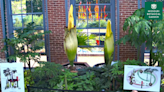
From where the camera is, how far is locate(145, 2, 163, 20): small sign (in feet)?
9.14

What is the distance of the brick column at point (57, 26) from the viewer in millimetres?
4531

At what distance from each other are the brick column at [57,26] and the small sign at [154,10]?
7.26 feet

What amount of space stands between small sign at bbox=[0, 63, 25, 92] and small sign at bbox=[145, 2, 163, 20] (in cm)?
198

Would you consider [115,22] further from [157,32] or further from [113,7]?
[157,32]

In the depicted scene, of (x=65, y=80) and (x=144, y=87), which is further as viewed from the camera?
(x=65, y=80)

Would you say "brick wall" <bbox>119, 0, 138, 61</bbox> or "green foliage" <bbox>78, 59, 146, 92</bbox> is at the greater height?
"brick wall" <bbox>119, 0, 138, 61</bbox>

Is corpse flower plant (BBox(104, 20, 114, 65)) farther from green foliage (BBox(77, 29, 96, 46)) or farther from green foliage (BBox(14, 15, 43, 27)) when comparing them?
green foliage (BBox(14, 15, 43, 27))

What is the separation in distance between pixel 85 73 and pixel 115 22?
5.76ft

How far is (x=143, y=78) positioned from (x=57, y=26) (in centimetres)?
256

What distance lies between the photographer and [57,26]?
459 cm

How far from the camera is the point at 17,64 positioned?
8.90 ft

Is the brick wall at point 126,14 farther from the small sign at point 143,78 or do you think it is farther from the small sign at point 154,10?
the small sign at point 143,78

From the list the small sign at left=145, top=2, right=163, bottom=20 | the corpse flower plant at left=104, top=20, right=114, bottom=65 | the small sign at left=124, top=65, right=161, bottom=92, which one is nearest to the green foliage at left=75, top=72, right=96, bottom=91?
the small sign at left=124, top=65, right=161, bottom=92

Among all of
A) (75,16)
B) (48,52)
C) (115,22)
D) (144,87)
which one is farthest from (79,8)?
(144,87)
